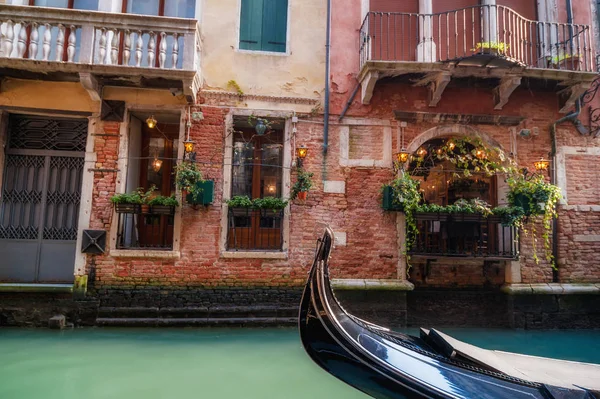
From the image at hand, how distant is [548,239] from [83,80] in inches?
282

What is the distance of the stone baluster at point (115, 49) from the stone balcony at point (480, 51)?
3.43 metres

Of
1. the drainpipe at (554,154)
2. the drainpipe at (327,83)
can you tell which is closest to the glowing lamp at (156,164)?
the drainpipe at (327,83)

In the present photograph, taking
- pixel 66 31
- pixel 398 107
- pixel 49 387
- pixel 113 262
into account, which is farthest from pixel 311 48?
pixel 49 387

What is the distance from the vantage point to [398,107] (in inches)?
234

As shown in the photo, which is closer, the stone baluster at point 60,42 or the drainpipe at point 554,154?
the stone baluster at point 60,42

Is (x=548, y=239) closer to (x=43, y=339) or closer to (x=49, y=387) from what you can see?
(x=49, y=387)

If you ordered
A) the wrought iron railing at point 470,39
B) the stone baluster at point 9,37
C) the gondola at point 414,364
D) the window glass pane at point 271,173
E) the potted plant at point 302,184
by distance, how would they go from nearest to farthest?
the gondola at point 414,364 → the stone baluster at point 9,37 → the potted plant at point 302,184 → the wrought iron railing at point 470,39 → the window glass pane at point 271,173

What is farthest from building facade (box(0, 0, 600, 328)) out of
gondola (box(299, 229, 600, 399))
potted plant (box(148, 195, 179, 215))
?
gondola (box(299, 229, 600, 399))

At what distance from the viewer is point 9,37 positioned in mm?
4969

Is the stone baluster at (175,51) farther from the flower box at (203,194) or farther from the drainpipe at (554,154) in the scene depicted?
the drainpipe at (554,154)

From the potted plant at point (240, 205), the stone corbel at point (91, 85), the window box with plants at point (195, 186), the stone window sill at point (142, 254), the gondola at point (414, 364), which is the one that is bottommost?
the gondola at point (414, 364)

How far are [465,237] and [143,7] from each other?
6080 mm

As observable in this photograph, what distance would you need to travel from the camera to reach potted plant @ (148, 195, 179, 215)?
5.27m

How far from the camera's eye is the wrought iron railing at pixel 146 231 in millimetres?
5703
